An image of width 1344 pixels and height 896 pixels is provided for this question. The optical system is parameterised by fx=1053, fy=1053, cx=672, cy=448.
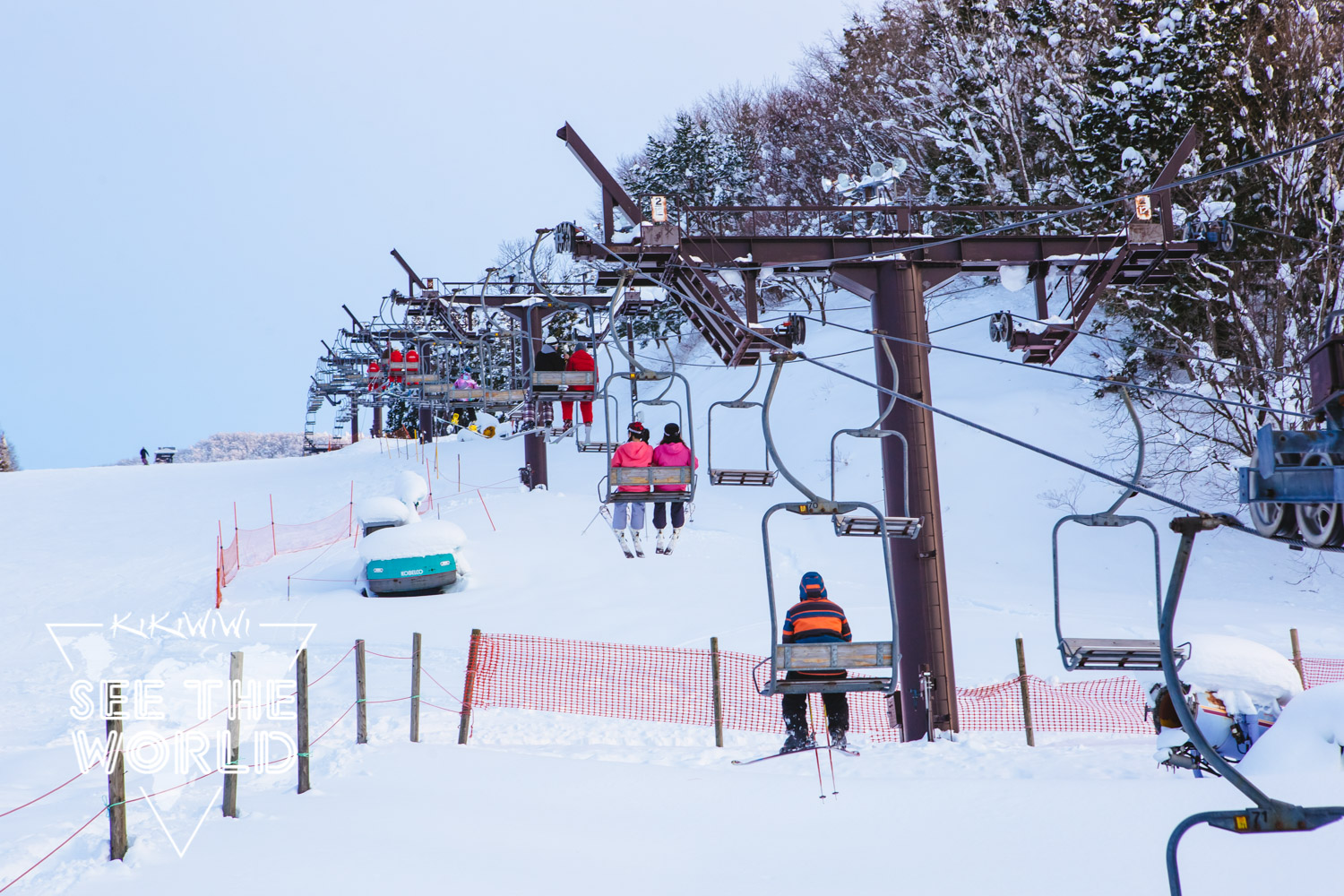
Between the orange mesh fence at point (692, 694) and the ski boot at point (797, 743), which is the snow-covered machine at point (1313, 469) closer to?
the ski boot at point (797, 743)

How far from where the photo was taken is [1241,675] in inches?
333

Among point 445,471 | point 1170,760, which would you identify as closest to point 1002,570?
A: point 1170,760

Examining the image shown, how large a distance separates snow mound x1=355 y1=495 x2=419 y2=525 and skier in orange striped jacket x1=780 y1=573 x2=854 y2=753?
1211 cm

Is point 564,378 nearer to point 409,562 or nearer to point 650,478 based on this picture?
point 409,562

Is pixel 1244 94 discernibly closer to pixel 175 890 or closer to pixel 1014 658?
pixel 1014 658

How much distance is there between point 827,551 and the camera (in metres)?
21.7

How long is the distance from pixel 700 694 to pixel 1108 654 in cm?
638

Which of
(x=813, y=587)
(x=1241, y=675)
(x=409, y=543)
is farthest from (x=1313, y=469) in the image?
(x=409, y=543)

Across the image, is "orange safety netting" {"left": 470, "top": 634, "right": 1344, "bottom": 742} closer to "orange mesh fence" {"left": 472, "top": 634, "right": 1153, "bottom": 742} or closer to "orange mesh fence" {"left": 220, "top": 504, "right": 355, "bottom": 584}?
"orange mesh fence" {"left": 472, "top": 634, "right": 1153, "bottom": 742}

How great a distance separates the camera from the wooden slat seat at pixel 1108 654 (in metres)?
7.43

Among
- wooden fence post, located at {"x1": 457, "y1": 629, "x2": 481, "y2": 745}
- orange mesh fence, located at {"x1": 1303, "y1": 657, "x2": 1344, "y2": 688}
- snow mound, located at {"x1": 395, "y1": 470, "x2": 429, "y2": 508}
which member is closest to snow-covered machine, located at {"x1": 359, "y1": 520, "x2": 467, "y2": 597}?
snow mound, located at {"x1": 395, "y1": 470, "x2": 429, "y2": 508}

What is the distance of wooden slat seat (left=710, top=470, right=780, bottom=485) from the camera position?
10.1 meters

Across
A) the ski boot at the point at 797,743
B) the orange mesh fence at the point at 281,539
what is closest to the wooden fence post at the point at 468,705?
the ski boot at the point at 797,743

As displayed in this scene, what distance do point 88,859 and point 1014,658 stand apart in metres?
11.7
